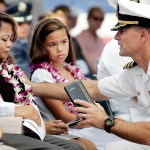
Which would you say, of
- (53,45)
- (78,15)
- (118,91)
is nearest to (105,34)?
(78,15)

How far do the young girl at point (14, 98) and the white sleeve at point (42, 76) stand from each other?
13.2 inches

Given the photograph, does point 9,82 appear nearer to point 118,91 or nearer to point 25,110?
point 25,110

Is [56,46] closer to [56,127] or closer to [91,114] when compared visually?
[56,127]

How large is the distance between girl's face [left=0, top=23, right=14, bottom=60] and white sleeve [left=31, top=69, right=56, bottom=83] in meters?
0.57

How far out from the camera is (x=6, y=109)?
4.69m

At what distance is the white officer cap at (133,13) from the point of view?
4609mm

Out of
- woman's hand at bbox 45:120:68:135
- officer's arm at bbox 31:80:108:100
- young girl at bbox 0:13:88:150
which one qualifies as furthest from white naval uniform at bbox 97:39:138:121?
young girl at bbox 0:13:88:150

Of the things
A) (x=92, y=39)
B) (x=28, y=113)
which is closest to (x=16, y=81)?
(x=28, y=113)

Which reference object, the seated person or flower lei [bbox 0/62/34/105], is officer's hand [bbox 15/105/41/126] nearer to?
flower lei [bbox 0/62/34/105]

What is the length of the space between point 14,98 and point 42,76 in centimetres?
76

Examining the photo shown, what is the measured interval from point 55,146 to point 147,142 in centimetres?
59

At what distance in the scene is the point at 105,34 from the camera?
1290 cm

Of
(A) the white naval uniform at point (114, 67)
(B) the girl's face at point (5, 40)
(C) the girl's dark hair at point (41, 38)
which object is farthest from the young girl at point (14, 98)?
(A) the white naval uniform at point (114, 67)

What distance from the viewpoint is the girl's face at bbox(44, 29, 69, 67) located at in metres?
5.88
